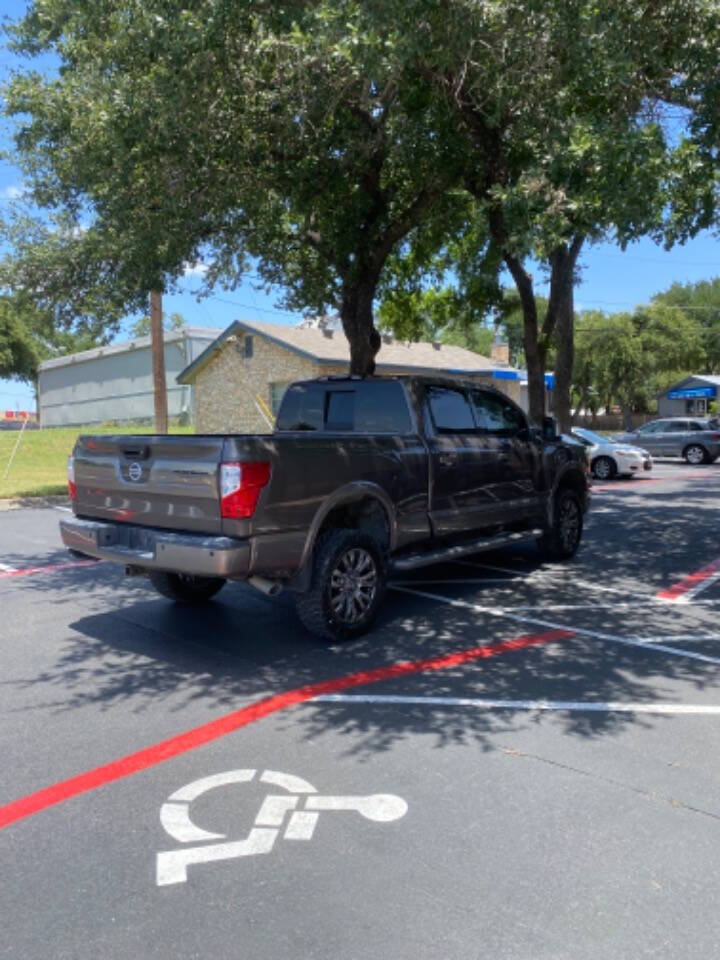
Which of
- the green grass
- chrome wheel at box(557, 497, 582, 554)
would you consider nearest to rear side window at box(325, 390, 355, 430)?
chrome wheel at box(557, 497, 582, 554)

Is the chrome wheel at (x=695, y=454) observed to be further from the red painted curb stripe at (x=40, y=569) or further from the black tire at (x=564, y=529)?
the red painted curb stripe at (x=40, y=569)

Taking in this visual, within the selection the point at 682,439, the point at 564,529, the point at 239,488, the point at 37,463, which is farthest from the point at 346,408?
the point at 682,439

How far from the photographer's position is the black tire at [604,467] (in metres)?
21.3

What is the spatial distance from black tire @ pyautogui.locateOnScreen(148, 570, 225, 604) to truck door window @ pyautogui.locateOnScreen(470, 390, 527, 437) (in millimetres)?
2879

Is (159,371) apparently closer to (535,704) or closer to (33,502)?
(33,502)

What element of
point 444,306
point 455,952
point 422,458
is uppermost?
point 444,306

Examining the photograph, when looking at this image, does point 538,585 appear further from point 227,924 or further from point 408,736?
point 227,924

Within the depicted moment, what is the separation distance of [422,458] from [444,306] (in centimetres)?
1035

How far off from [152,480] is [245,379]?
23.3m

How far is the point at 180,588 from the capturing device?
729 cm

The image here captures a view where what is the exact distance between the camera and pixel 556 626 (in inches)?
263

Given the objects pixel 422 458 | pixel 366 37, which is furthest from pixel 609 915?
pixel 366 37

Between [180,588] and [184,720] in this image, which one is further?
[180,588]

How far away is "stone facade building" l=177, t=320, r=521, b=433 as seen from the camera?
87.9 ft
